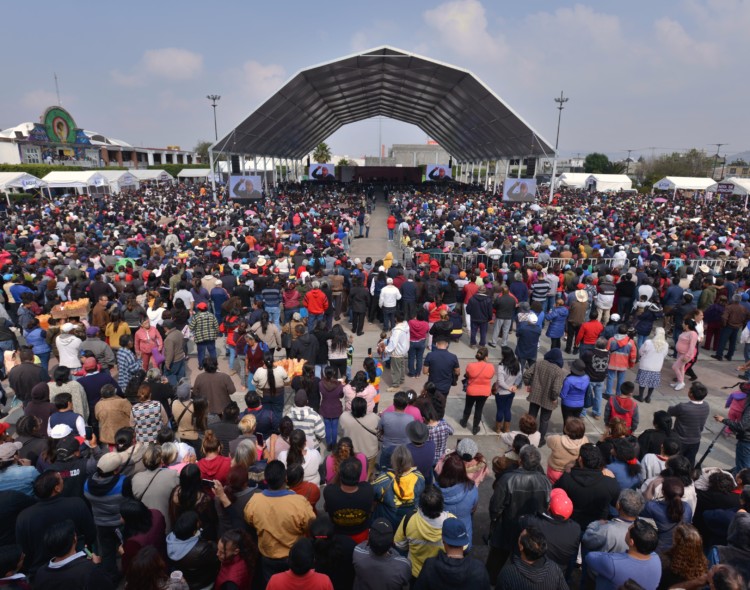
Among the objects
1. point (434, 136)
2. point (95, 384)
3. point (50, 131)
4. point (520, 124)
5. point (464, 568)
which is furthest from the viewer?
point (434, 136)

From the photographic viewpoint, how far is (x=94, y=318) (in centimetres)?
790

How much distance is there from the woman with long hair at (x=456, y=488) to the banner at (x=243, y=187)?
2101cm

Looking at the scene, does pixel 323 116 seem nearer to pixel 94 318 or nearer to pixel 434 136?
pixel 434 136

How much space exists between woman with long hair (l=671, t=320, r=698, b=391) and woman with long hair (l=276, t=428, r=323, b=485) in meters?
6.31

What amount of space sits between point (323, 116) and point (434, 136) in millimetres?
15166

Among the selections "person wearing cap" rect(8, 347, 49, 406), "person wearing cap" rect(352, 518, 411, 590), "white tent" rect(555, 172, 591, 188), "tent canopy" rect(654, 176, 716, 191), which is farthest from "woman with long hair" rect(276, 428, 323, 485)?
"white tent" rect(555, 172, 591, 188)

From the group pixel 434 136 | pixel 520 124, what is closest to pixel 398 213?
pixel 520 124

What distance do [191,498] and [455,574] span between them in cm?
200

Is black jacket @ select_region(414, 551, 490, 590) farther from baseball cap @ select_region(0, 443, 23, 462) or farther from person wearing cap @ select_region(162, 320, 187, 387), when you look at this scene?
person wearing cap @ select_region(162, 320, 187, 387)

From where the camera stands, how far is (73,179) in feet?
98.2

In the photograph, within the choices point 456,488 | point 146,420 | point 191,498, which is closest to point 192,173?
point 146,420

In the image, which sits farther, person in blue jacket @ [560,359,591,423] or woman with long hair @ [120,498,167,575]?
person in blue jacket @ [560,359,591,423]

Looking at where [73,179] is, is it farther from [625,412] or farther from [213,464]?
[625,412]

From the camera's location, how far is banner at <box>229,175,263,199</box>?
22.3 m
